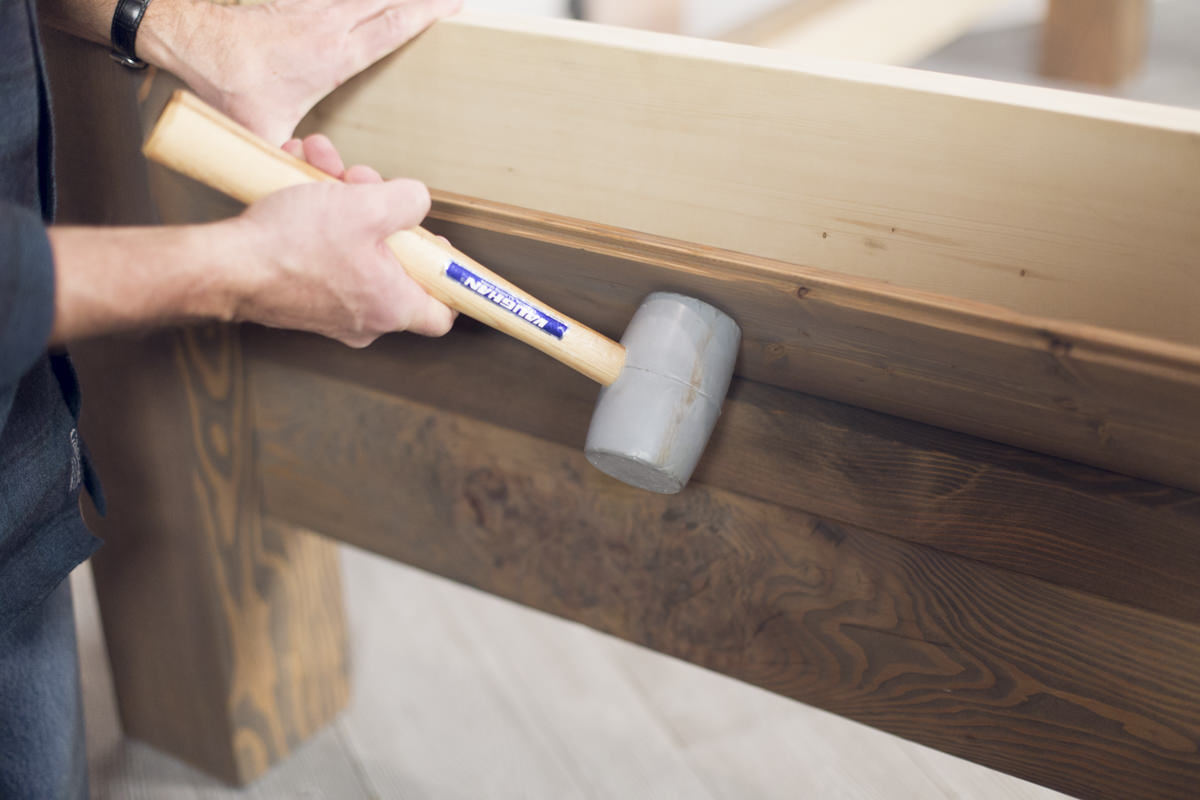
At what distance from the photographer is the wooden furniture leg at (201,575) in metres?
0.94

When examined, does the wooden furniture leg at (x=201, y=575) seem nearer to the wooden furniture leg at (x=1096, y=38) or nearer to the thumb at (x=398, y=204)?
the thumb at (x=398, y=204)

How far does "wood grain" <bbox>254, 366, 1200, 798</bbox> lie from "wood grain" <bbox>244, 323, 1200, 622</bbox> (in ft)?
0.06

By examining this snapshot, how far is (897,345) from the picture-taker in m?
0.59

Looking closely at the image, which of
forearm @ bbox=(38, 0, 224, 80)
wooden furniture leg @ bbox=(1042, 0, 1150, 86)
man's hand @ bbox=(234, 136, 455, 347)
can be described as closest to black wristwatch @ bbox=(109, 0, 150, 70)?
forearm @ bbox=(38, 0, 224, 80)

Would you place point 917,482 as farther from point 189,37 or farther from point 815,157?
point 189,37

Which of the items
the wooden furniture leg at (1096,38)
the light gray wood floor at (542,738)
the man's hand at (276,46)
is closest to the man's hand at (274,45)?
the man's hand at (276,46)

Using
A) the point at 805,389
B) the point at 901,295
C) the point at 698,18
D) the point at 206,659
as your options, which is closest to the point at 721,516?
the point at 805,389

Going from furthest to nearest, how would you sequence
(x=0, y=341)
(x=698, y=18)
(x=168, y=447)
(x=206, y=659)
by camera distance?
(x=698, y=18), (x=206, y=659), (x=168, y=447), (x=0, y=341)

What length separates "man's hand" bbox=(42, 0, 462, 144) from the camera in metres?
0.70

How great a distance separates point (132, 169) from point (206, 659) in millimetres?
549

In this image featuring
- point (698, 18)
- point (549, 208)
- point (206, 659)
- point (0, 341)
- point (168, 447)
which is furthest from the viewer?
point (698, 18)

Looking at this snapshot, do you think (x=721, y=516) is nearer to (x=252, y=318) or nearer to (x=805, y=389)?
(x=805, y=389)

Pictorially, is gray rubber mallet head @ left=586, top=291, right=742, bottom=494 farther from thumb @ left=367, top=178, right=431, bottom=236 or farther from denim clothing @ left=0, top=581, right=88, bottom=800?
denim clothing @ left=0, top=581, right=88, bottom=800

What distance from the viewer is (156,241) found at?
58 centimetres
